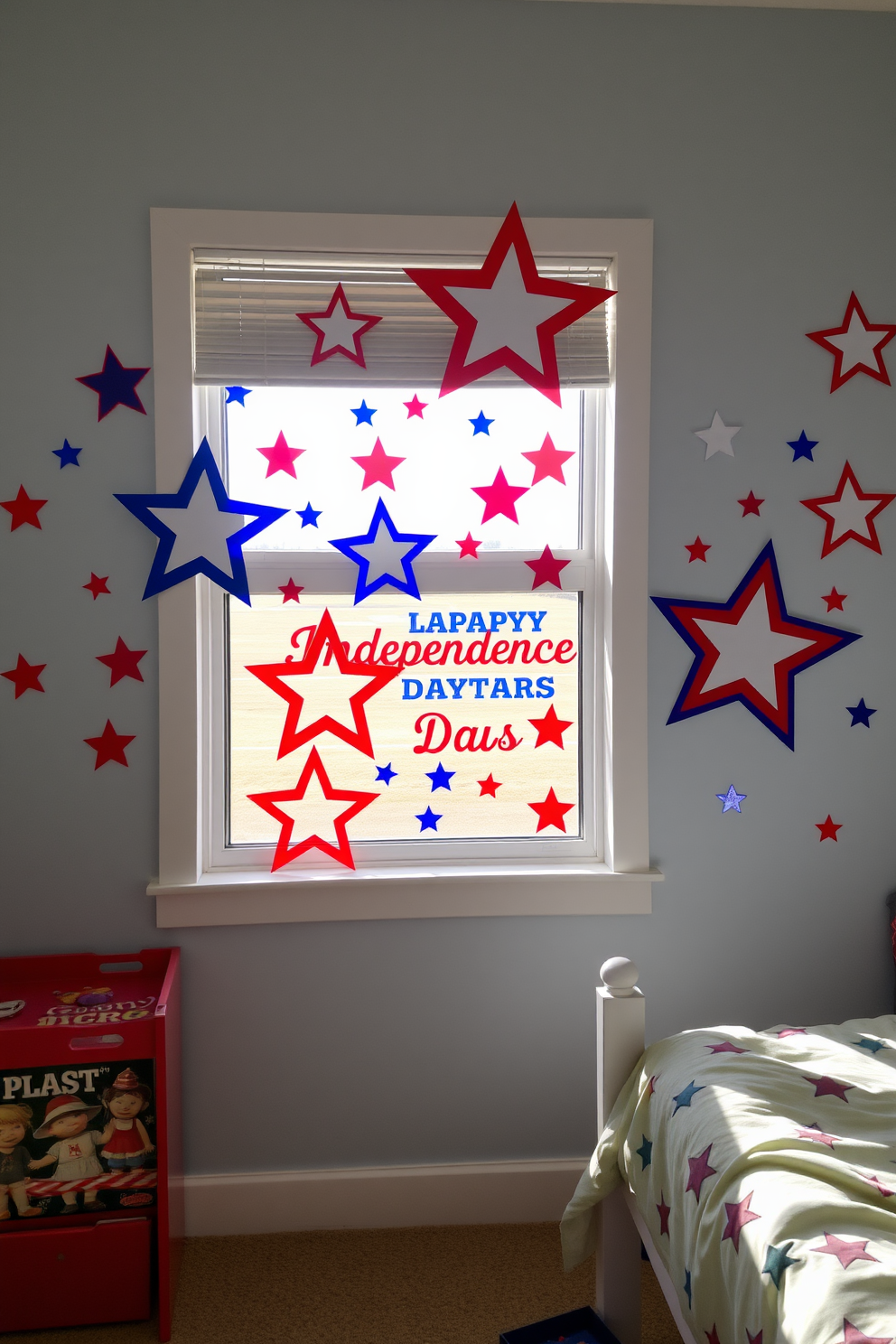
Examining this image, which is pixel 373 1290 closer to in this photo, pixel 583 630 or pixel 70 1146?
pixel 70 1146

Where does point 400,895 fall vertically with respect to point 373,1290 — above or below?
above

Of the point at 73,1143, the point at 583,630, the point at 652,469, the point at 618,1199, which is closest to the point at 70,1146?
the point at 73,1143

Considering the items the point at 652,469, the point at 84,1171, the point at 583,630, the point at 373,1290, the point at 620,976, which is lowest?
the point at 373,1290

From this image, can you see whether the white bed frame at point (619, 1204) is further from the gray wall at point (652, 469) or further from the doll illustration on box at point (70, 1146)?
the doll illustration on box at point (70, 1146)

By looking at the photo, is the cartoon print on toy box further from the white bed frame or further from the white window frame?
the white bed frame

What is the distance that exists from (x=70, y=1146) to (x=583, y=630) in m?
1.51

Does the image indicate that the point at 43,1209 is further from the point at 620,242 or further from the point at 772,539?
the point at 620,242

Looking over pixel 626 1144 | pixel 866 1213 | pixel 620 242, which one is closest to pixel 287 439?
pixel 620 242

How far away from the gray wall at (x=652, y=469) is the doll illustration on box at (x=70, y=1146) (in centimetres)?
32

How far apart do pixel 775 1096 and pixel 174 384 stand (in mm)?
1772

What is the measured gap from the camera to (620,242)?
211 centimetres

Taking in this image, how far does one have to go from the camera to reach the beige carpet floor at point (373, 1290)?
71.2 inches

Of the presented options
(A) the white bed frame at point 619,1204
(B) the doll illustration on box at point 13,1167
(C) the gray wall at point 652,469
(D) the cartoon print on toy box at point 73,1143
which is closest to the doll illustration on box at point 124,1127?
(D) the cartoon print on toy box at point 73,1143

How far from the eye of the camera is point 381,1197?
7.03ft
